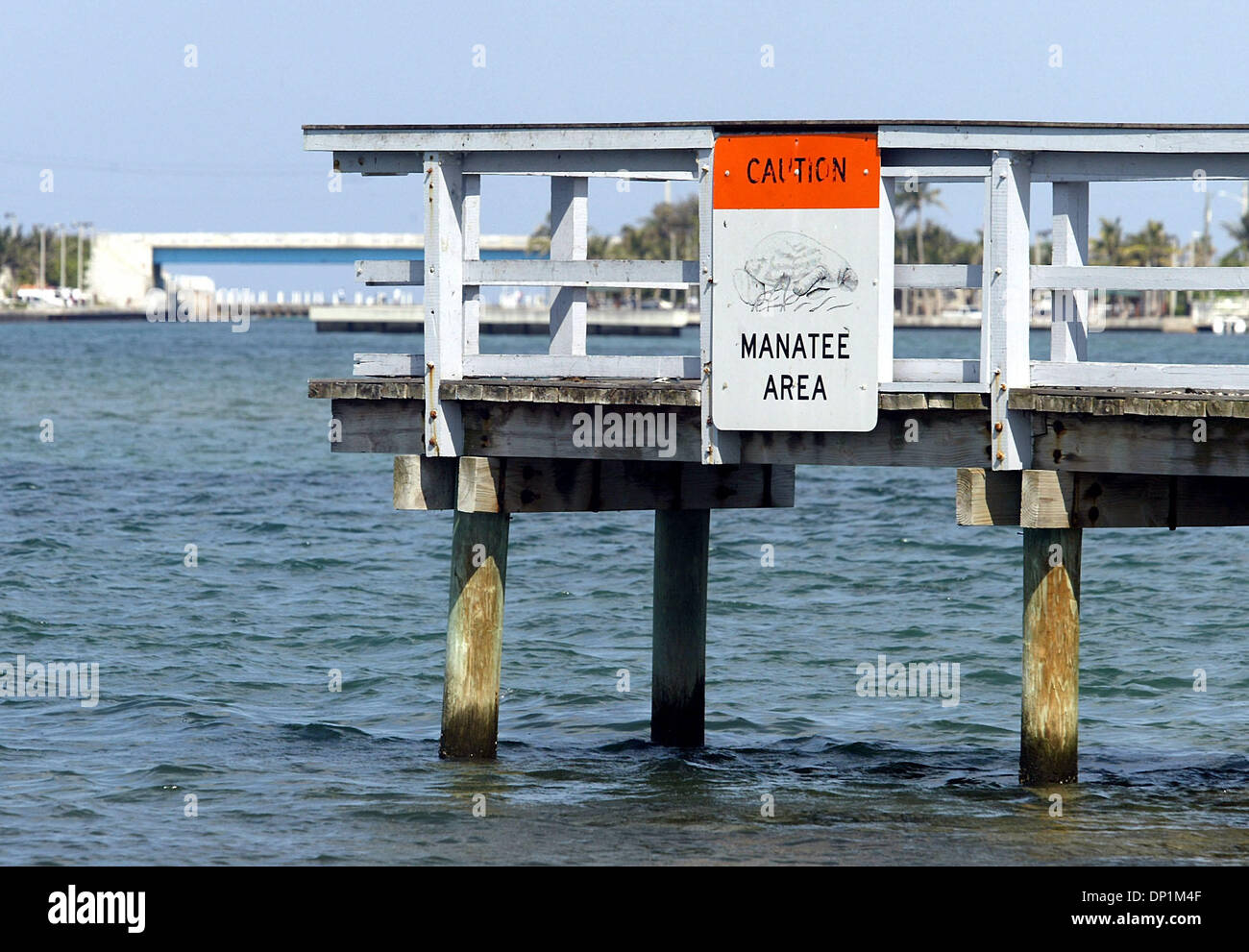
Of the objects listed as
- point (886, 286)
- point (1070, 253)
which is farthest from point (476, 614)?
point (1070, 253)

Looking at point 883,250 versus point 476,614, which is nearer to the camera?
point 883,250

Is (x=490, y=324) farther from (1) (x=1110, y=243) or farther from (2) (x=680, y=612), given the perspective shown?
(2) (x=680, y=612)

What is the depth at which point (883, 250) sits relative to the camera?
10.6m

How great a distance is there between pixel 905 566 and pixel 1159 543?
5.09 metres

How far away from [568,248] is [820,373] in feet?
7.16

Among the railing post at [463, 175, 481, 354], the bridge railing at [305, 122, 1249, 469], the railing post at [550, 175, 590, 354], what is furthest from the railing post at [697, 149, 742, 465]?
the railing post at [463, 175, 481, 354]

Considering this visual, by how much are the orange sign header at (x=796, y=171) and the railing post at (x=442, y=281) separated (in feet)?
5.57

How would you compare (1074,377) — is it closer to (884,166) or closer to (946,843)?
(884,166)

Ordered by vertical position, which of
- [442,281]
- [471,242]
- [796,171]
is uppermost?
[796,171]

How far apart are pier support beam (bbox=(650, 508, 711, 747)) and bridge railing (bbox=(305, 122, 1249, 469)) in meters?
1.91

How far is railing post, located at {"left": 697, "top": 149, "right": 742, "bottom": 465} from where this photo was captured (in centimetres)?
1088
